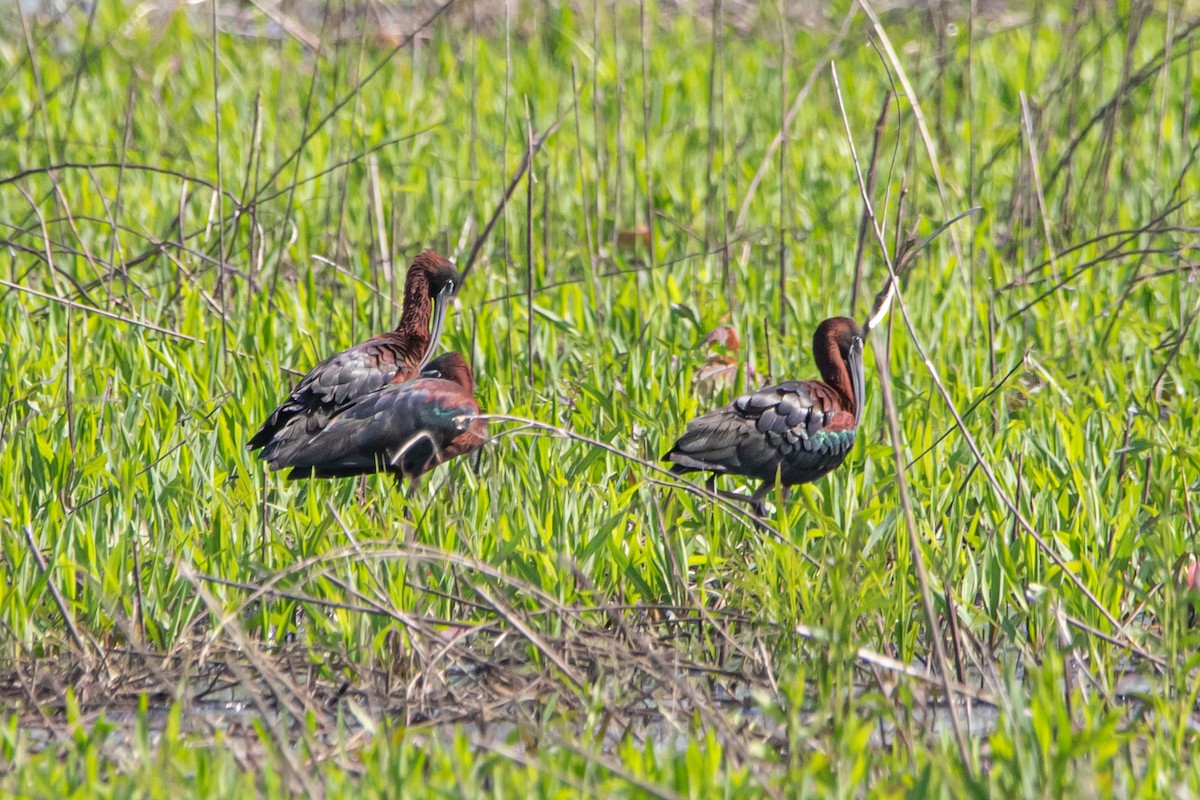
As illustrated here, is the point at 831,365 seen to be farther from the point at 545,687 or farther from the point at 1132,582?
the point at 545,687

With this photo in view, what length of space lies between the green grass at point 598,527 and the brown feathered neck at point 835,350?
20cm

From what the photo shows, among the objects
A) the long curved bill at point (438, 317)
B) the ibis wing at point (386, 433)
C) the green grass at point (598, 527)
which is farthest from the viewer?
the long curved bill at point (438, 317)

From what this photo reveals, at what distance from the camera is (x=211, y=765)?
268cm

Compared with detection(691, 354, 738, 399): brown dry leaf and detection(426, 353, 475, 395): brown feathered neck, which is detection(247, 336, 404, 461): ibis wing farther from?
detection(691, 354, 738, 399): brown dry leaf

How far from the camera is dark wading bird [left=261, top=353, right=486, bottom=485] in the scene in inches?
162

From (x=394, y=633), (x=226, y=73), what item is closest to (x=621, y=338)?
(x=394, y=633)

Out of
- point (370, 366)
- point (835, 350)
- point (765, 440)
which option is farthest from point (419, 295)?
point (765, 440)

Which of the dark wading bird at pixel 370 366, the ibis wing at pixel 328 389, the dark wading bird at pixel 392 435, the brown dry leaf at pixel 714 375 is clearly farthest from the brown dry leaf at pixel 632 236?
the dark wading bird at pixel 392 435

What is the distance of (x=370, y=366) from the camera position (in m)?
4.70

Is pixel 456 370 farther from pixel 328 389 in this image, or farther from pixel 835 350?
pixel 835 350

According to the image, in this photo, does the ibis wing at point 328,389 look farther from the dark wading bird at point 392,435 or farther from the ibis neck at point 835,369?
the ibis neck at point 835,369

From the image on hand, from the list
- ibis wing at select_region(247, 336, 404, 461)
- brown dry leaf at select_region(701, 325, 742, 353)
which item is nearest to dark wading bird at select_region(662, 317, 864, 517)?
brown dry leaf at select_region(701, 325, 742, 353)

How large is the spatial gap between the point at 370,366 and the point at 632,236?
2471mm

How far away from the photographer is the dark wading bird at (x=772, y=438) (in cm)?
414
